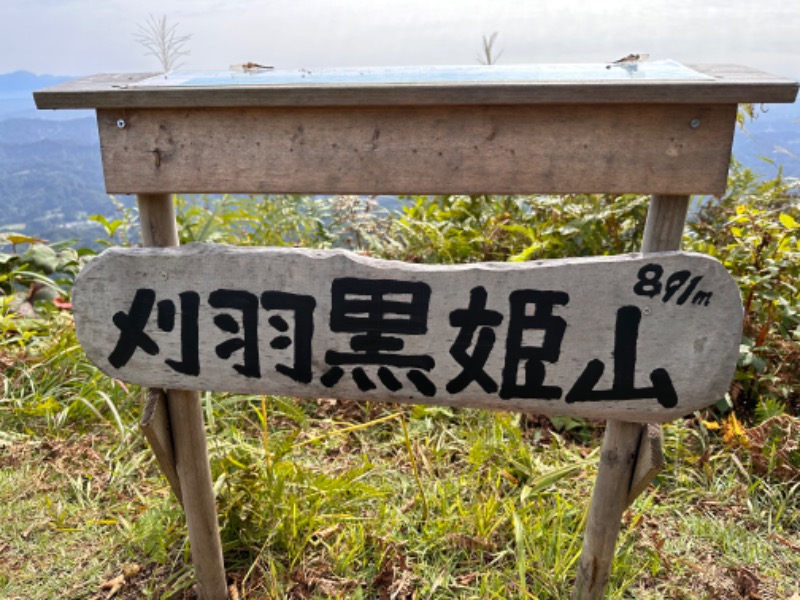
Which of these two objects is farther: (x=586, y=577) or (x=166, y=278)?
(x=586, y=577)

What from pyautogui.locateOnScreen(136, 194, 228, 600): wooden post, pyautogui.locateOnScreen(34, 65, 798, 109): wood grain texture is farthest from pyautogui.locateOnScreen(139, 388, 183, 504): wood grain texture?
pyautogui.locateOnScreen(34, 65, 798, 109): wood grain texture

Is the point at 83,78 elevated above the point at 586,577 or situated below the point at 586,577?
above

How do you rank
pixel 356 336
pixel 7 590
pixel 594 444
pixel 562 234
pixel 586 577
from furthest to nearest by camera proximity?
pixel 562 234, pixel 594 444, pixel 7 590, pixel 586 577, pixel 356 336

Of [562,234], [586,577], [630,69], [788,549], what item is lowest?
[788,549]

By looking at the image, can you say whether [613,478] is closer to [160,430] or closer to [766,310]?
A: [160,430]

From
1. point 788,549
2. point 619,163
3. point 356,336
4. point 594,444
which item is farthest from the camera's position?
point 594,444

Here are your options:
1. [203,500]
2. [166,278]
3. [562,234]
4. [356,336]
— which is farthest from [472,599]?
[562,234]

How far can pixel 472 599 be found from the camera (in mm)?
1962

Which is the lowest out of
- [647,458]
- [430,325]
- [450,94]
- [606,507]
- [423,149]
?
[606,507]

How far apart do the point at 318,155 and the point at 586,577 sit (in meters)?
1.52

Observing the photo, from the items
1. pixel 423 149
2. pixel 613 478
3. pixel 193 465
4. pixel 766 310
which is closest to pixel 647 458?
pixel 613 478

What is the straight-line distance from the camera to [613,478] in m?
1.72

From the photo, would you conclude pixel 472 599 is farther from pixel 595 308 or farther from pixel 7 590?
pixel 7 590

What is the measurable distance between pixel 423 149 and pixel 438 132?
0.05 metres
